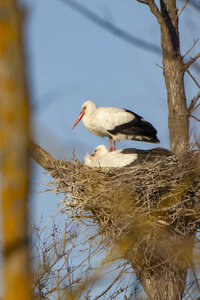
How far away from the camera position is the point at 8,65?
144 centimetres

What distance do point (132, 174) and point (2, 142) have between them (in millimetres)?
4425

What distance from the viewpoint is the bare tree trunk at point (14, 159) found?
1426mm

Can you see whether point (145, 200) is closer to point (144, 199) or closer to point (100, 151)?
point (144, 199)

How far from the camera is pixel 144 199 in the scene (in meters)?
5.54

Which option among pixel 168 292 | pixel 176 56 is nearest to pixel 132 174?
pixel 168 292

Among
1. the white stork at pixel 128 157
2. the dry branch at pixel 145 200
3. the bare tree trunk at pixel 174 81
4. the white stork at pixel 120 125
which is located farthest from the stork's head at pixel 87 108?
the dry branch at pixel 145 200

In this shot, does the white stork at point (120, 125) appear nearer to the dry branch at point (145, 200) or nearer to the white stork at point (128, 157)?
the white stork at point (128, 157)

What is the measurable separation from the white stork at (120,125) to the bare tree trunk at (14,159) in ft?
21.3

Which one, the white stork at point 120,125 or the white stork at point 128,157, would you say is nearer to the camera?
the white stork at point 128,157

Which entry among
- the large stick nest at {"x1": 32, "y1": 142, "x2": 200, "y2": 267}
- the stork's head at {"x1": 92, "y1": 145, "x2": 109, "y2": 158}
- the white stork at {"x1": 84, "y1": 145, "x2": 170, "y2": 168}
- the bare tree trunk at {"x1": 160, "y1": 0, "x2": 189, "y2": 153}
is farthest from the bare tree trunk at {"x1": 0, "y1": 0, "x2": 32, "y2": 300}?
the stork's head at {"x1": 92, "y1": 145, "x2": 109, "y2": 158}

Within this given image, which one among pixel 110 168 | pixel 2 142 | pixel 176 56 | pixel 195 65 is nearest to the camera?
pixel 2 142

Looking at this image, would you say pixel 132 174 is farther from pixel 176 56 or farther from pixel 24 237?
pixel 24 237

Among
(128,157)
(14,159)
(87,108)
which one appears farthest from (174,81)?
(14,159)

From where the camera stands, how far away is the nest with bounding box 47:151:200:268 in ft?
17.5
